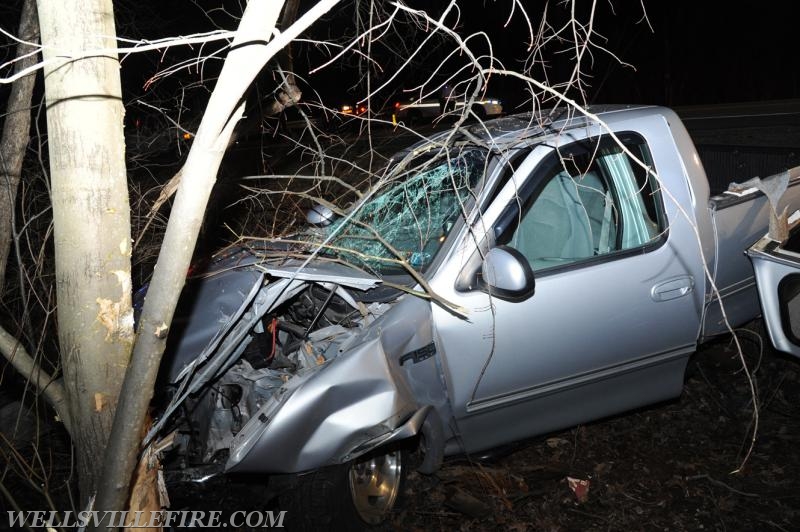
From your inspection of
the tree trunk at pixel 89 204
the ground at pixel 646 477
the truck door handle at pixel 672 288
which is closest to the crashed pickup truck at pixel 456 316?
the truck door handle at pixel 672 288

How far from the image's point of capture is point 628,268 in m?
3.68

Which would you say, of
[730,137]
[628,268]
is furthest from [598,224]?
[730,137]

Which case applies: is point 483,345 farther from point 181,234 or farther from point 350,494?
point 181,234

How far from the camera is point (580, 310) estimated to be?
140 inches

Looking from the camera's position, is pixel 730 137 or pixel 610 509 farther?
pixel 730 137

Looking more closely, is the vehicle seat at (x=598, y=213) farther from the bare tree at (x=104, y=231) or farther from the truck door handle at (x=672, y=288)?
the bare tree at (x=104, y=231)

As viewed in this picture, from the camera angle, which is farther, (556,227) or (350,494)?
(556,227)

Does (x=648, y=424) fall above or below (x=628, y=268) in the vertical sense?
below

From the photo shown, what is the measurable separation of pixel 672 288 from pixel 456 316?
1.24 metres

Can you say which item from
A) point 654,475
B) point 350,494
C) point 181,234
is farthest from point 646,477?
point 181,234

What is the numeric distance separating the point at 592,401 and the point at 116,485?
2.38 metres

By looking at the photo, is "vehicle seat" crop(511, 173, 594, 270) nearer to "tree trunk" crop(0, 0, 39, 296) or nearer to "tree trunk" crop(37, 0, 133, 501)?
"tree trunk" crop(37, 0, 133, 501)

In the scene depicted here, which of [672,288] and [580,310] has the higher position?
[580,310]

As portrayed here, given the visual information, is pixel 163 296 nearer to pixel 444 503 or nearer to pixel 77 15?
pixel 77 15
